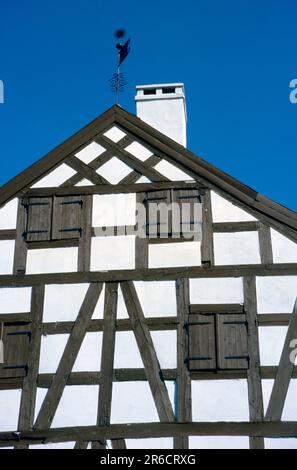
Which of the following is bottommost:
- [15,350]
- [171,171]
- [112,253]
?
[15,350]

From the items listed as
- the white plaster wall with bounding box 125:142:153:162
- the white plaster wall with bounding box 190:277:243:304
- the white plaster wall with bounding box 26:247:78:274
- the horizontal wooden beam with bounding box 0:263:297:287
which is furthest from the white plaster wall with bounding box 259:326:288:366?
the white plaster wall with bounding box 125:142:153:162

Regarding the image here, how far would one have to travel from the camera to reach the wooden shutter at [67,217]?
911 cm

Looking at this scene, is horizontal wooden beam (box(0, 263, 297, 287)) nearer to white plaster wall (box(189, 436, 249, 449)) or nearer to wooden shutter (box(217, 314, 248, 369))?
wooden shutter (box(217, 314, 248, 369))

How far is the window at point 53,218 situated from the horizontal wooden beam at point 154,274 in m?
0.56

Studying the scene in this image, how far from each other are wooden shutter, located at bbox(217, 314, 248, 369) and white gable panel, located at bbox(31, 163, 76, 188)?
294cm

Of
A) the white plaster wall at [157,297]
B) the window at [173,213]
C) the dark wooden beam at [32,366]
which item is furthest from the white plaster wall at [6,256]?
the window at [173,213]

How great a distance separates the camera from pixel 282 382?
26.0 feet

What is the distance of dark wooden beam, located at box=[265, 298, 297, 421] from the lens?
7.82m

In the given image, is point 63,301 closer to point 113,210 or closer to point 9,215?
point 113,210

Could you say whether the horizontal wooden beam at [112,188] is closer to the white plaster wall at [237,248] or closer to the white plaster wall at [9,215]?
the white plaster wall at [9,215]

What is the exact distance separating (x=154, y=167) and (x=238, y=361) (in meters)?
2.94

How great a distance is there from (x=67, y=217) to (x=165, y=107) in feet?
9.54

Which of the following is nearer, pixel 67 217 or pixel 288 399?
pixel 288 399

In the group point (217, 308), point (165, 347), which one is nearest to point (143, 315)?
point (165, 347)
